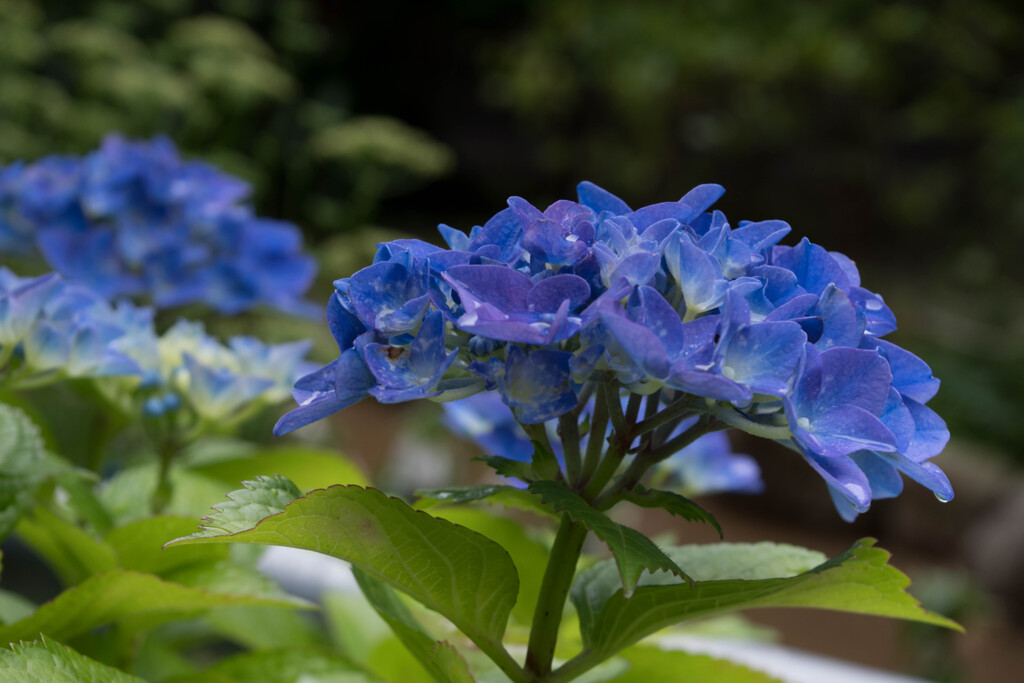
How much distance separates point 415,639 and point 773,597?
16 cm

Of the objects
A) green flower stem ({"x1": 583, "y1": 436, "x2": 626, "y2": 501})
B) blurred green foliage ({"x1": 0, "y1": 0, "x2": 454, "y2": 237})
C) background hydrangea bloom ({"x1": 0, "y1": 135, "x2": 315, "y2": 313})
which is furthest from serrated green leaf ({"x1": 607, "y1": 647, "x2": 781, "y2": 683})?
blurred green foliage ({"x1": 0, "y1": 0, "x2": 454, "y2": 237})

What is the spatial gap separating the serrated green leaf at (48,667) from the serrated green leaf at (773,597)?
0.21 metres

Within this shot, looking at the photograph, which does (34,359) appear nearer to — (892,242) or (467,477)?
(467,477)

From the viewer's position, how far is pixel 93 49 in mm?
2246

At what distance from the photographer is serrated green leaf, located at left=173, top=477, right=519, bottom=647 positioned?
333 millimetres

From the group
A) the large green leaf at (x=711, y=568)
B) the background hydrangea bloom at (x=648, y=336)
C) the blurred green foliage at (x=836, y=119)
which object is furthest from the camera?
the blurred green foliage at (x=836, y=119)

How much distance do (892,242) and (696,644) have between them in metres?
6.14

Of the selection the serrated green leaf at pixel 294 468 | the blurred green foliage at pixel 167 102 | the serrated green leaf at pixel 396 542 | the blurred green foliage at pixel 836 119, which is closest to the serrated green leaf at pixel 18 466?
the serrated green leaf at pixel 396 542

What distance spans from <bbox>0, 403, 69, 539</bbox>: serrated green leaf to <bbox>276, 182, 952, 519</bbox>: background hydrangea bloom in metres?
0.18

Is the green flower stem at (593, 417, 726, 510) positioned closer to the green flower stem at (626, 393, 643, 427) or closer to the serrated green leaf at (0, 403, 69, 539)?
the green flower stem at (626, 393, 643, 427)

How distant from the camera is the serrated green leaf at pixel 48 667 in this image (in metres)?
0.34

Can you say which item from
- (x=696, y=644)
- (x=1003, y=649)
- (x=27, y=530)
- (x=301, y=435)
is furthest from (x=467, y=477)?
(x=27, y=530)

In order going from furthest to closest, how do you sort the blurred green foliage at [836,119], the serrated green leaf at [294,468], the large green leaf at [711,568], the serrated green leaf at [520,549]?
the blurred green foliage at [836,119]
the serrated green leaf at [294,468]
the serrated green leaf at [520,549]
the large green leaf at [711,568]

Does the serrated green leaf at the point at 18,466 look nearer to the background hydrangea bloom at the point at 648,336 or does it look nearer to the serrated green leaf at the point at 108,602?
the serrated green leaf at the point at 108,602
